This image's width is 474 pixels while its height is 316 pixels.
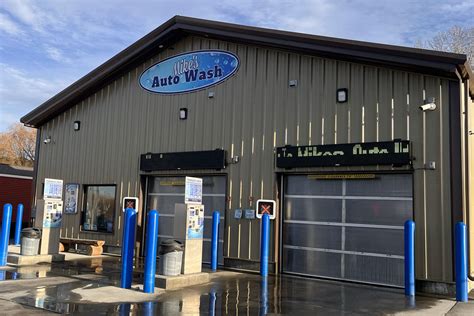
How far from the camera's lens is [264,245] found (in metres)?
11.4

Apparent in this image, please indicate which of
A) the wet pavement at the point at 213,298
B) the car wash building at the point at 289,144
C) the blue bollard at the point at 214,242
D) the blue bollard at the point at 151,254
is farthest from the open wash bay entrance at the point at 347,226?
the blue bollard at the point at 151,254

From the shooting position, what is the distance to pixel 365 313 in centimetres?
775

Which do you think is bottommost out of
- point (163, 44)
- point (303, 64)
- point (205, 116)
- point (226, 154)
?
point (226, 154)

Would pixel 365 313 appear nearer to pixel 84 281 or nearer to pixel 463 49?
pixel 84 281

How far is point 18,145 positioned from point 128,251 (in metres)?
53.0

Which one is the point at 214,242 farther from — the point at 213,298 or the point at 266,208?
the point at 213,298

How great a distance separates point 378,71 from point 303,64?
2.05m

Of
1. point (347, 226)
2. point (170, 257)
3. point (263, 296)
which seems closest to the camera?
point (263, 296)

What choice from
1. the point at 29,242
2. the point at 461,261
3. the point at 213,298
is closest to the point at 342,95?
the point at 461,261

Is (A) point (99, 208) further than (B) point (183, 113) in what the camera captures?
Yes

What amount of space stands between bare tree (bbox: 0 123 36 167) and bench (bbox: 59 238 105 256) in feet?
140

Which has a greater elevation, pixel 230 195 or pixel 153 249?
pixel 230 195

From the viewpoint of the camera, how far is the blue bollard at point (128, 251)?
30.6ft

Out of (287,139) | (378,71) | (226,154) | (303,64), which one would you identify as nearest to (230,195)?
(226,154)
